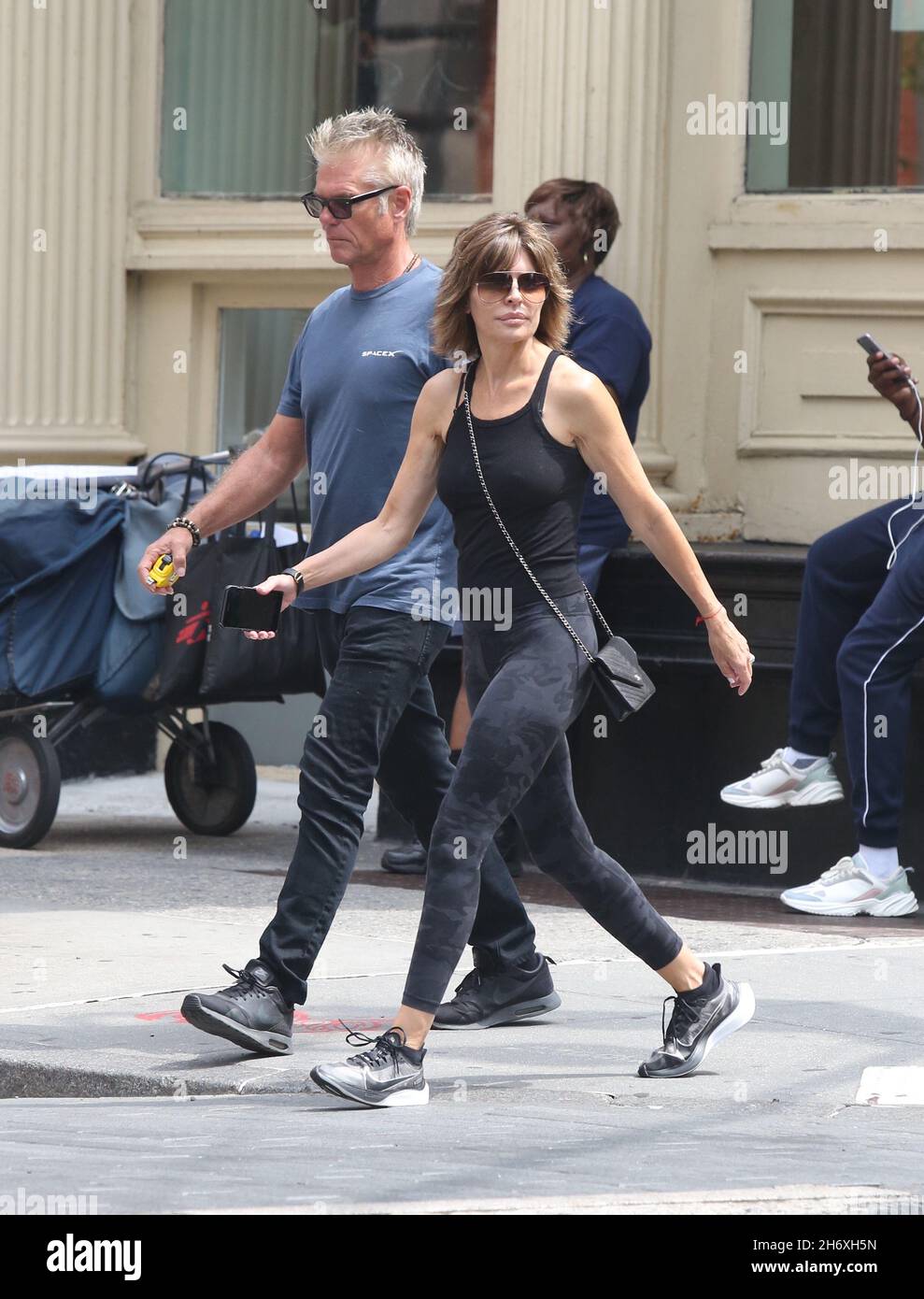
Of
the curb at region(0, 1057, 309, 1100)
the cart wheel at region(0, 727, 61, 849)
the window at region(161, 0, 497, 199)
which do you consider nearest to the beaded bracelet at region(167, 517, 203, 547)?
the curb at region(0, 1057, 309, 1100)

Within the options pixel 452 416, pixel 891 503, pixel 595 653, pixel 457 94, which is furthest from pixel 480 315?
pixel 457 94

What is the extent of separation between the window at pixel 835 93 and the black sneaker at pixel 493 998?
437 cm

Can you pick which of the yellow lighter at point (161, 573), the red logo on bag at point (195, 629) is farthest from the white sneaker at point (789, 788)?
the yellow lighter at point (161, 573)

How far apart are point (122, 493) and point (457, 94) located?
263 cm

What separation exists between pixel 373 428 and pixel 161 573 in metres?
0.62

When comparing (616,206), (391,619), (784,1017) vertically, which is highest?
(616,206)

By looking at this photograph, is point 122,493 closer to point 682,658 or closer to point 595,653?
point 682,658

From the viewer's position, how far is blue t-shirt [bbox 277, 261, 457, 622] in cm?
550

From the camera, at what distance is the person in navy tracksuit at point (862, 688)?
7.51 meters

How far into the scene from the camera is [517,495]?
16.5ft

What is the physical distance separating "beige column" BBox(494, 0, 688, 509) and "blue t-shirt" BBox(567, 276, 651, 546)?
0.74 metres

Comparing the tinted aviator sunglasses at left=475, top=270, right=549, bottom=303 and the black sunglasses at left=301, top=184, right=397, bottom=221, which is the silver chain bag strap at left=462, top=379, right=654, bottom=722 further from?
the black sunglasses at left=301, top=184, right=397, bottom=221

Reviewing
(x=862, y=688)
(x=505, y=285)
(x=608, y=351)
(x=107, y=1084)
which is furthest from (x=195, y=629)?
(x=505, y=285)

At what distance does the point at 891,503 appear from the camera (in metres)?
7.78
